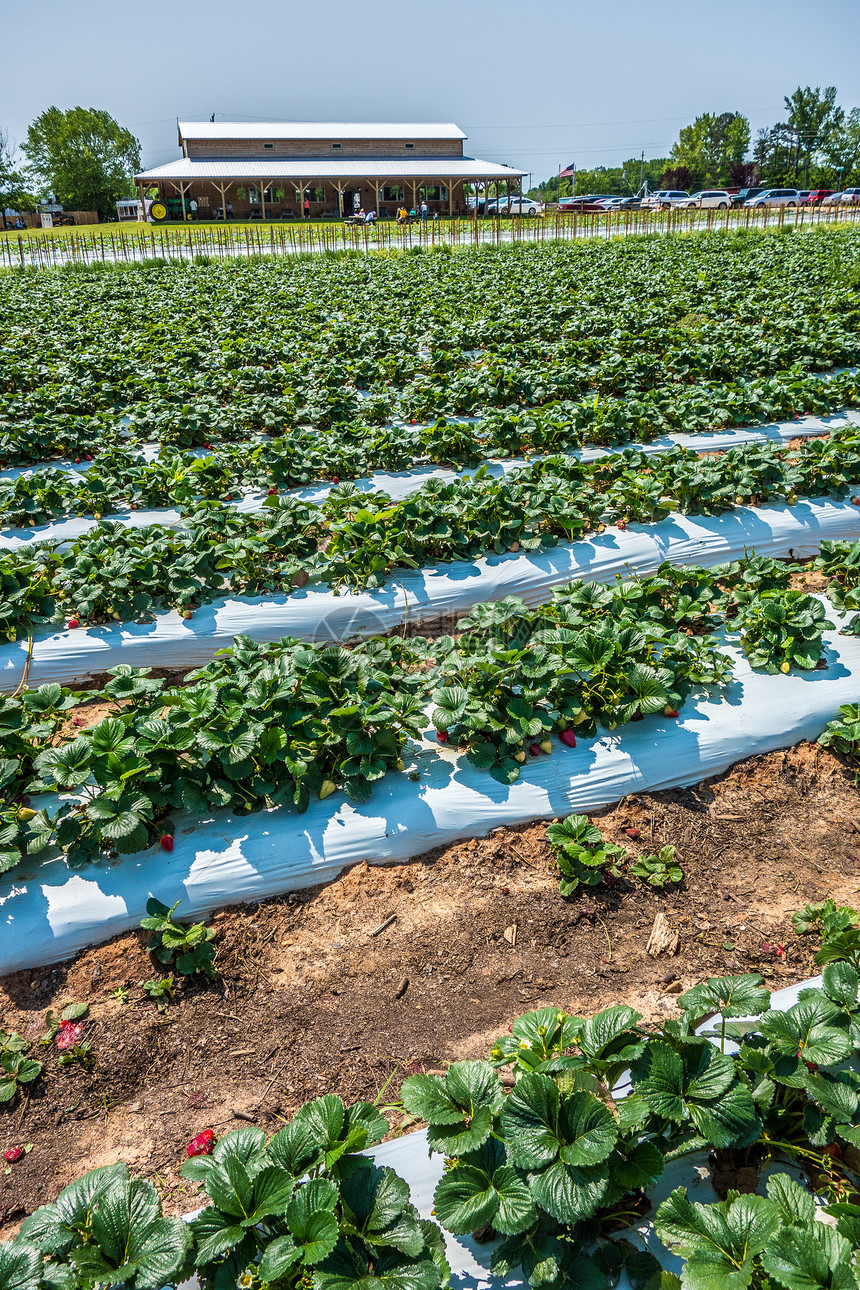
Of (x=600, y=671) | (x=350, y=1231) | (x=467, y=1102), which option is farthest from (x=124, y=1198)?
(x=600, y=671)

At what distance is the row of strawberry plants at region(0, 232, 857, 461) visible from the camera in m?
8.44

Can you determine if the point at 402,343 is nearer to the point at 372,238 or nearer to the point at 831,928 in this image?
the point at 831,928

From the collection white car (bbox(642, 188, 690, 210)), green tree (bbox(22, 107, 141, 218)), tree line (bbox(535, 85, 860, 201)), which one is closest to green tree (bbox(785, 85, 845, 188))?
tree line (bbox(535, 85, 860, 201))

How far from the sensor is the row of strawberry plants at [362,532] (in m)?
4.80

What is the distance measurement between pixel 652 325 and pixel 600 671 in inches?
418

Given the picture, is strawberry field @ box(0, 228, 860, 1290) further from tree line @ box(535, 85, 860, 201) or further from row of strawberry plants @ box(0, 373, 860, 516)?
tree line @ box(535, 85, 860, 201)

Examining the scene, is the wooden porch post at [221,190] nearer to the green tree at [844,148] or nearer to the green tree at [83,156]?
the green tree at [83,156]

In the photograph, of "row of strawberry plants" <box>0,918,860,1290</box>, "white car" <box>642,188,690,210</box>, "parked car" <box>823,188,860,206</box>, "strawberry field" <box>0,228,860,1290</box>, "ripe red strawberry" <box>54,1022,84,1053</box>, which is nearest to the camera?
A: "row of strawberry plants" <box>0,918,860,1290</box>

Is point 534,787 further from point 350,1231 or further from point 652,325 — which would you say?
point 652,325

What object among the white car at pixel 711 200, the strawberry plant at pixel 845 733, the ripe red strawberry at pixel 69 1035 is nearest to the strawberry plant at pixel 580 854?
the strawberry plant at pixel 845 733

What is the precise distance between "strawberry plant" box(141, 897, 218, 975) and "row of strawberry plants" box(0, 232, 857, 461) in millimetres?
6000

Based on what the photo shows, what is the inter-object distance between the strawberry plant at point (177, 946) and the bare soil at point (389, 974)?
0.07 meters

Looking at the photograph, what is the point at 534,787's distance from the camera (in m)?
3.51

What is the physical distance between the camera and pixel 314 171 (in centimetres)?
4778
